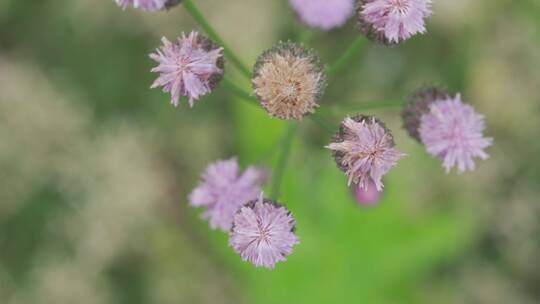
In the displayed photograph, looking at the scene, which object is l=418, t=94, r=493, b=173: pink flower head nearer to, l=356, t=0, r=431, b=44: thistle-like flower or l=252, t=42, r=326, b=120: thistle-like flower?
l=356, t=0, r=431, b=44: thistle-like flower

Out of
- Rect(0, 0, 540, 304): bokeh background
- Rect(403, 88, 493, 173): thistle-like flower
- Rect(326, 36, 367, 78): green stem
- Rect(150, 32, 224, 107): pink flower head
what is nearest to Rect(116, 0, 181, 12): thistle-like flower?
Rect(150, 32, 224, 107): pink flower head

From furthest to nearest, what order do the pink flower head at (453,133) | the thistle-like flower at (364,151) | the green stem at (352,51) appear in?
the pink flower head at (453,133) → the green stem at (352,51) → the thistle-like flower at (364,151)

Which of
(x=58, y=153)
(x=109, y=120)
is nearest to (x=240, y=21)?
(x=109, y=120)

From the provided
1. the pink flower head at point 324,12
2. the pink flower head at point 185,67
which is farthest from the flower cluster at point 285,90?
the pink flower head at point 324,12

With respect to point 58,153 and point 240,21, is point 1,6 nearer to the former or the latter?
point 58,153

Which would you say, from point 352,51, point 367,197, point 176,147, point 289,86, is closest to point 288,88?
point 289,86

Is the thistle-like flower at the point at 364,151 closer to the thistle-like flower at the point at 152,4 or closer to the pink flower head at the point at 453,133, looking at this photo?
the pink flower head at the point at 453,133

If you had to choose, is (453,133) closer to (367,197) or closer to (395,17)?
(395,17)
